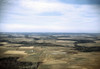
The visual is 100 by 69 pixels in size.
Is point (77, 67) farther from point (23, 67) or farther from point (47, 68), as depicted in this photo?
point (23, 67)

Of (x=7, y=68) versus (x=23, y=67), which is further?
(x=23, y=67)

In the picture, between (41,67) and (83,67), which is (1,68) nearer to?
(41,67)

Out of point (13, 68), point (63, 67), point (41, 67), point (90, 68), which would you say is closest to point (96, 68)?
point (90, 68)

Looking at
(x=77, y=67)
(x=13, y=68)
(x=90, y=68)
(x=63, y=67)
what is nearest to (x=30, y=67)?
(x=13, y=68)

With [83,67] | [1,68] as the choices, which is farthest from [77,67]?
[1,68]

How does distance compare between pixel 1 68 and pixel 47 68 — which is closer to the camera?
pixel 1 68

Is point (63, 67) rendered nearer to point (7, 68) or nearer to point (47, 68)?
point (47, 68)
